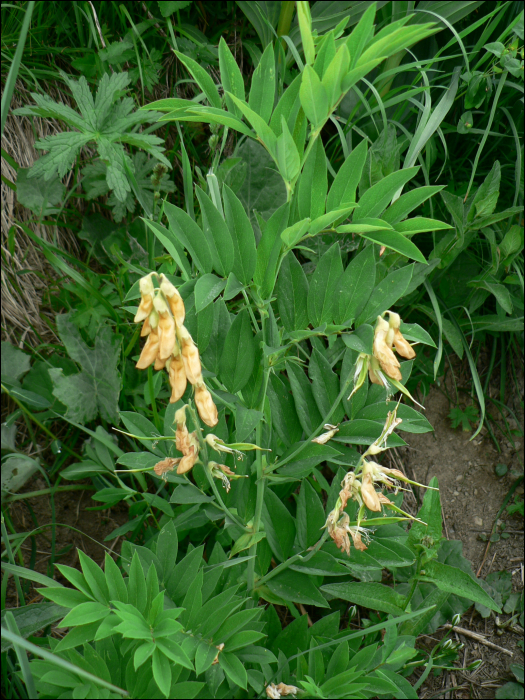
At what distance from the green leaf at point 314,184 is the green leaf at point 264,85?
92mm

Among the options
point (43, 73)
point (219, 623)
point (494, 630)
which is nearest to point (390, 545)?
point (219, 623)

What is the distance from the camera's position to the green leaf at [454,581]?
112 cm

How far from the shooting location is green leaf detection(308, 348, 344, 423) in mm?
992

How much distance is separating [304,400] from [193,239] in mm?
375

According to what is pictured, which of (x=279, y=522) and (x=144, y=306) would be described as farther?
(x=279, y=522)

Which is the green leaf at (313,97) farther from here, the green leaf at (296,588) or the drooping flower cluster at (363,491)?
the green leaf at (296,588)

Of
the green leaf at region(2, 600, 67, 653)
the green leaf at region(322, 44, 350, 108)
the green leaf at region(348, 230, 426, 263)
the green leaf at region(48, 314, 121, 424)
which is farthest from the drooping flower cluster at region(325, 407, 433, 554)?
the green leaf at region(48, 314, 121, 424)

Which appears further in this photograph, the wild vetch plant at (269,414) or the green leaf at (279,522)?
the green leaf at (279,522)

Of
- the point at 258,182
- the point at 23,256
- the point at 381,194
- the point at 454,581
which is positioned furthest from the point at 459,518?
the point at 23,256

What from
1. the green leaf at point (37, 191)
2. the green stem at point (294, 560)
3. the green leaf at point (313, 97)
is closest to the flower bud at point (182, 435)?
the green stem at point (294, 560)

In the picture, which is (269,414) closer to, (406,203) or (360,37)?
(406,203)

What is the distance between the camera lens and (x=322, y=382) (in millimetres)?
997

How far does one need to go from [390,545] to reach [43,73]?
4.91ft

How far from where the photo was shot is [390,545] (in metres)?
1.08
